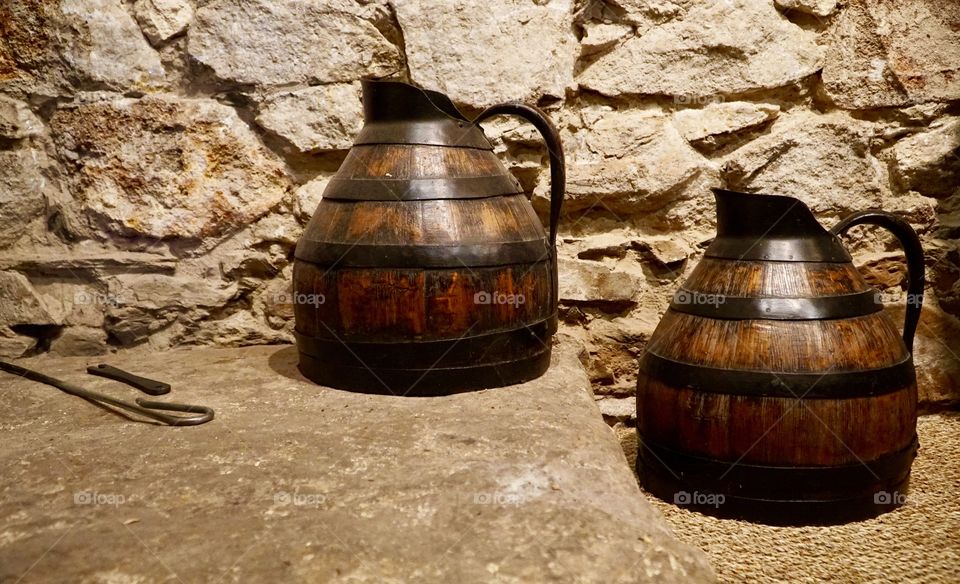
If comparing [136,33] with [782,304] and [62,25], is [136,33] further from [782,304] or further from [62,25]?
[782,304]

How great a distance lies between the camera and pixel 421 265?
169cm

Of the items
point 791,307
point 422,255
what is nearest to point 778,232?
point 791,307

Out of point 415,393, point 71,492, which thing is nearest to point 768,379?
point 415,393

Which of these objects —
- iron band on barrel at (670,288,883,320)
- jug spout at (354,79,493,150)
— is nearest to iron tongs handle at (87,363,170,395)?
jug spout at (354,79,493,150)

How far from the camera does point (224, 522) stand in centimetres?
115

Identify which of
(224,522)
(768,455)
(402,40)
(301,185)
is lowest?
(768,455)

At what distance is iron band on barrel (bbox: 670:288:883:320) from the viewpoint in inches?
65.7

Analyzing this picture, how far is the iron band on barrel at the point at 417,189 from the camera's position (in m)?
1.74

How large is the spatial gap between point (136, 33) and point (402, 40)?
2.34 feet

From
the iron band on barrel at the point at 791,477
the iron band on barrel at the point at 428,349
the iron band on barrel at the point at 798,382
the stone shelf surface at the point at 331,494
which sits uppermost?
the iron band on barrel at the point at 428,349

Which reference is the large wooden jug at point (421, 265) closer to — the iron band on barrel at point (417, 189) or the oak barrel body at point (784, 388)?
the iron band on barrel at point (417, 189)

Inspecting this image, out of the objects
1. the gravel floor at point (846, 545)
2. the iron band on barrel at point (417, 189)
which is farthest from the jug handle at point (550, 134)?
the gravel floor at point (846, 545)

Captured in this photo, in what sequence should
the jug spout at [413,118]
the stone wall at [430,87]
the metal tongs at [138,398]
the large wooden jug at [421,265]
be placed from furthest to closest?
the stone wall at [430,87] → the jug spout at [413,118] → the large wooden jug at [421,265] → the metal tongs at [138,398]

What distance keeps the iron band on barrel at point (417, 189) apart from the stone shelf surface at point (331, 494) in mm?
442
